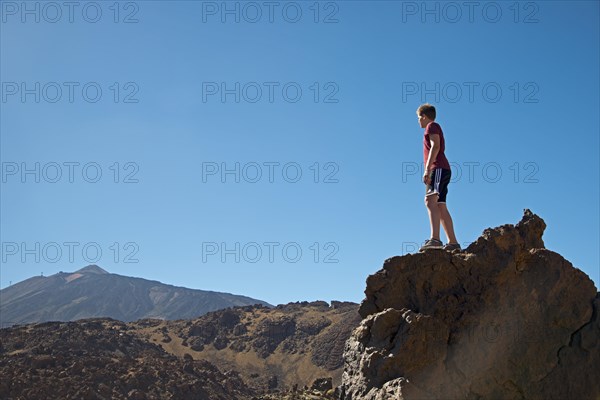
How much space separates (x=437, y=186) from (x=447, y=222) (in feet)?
1.74

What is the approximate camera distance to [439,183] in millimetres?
8992

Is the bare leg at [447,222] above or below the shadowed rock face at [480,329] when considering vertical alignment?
above

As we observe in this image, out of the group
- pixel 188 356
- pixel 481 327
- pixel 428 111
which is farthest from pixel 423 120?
pixel 188 356

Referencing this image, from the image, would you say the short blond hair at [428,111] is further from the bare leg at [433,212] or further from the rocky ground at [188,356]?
the rocky ground at [188,356]

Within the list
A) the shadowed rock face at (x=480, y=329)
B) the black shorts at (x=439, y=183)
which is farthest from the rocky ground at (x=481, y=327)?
the black shorts at (x=439, y=183)

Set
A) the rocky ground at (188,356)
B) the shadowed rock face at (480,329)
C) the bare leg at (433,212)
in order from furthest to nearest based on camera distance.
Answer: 1. the rocky ground at (188,356)
2. the bare leg at (433,212)
3. the shadowed rock face at (480,329)

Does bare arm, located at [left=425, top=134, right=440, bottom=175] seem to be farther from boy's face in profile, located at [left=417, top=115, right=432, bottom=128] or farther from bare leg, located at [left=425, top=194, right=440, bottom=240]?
bare leg, located at [left=425, top=194, right=440, bottom=240]

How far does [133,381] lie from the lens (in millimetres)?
37844

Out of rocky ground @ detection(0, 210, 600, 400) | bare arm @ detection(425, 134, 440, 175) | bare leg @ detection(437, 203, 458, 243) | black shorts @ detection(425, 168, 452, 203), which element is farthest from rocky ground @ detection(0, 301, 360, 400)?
bare arm @ detection(425, 134, 440, 175)

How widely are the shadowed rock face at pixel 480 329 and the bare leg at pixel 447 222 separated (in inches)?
15.6

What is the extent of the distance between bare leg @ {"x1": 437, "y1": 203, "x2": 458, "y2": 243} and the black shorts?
99mm

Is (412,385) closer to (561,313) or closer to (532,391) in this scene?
(532,391)

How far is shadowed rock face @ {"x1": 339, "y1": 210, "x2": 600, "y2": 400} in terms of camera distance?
303 inches

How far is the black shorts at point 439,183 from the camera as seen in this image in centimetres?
897
